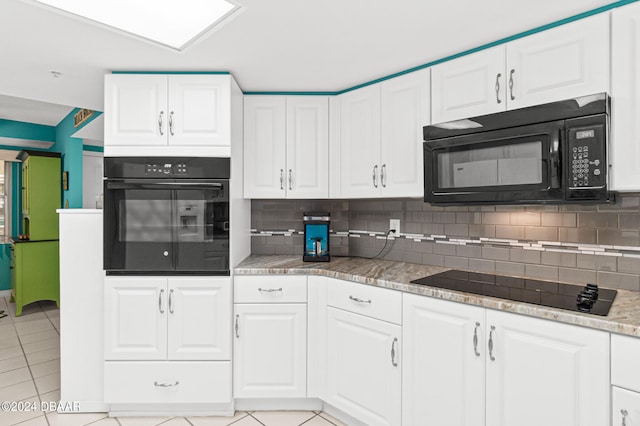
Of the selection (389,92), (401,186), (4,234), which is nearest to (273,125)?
(389,92)

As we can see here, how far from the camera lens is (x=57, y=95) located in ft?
9.07

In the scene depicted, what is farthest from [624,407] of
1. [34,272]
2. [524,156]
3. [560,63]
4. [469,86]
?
[34,272]

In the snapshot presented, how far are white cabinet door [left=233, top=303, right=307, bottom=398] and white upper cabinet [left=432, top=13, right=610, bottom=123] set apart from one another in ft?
5.04

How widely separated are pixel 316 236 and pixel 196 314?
96cm

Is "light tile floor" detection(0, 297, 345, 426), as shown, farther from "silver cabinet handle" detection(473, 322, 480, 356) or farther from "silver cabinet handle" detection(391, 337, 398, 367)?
"silver cabinet handle" detection(473, 322, 480, 356)

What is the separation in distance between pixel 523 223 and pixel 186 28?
210 centimetres

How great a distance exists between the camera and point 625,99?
4.90ft

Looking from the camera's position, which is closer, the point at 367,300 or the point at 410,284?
the point at 410,284

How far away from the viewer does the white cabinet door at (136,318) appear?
2.23 meters

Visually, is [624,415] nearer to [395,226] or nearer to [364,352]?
[364,352]

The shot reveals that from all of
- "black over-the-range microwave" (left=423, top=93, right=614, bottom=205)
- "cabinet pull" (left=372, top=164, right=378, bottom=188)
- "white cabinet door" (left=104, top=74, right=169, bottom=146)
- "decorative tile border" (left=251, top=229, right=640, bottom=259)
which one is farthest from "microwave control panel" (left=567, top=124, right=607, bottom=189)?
"white cabinet door" (left=104, top=74, right=169, bottom=146)

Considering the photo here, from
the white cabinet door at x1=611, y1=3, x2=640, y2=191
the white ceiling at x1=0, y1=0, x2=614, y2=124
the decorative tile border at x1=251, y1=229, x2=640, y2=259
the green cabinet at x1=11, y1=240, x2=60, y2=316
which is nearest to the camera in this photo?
the white cabinet door at x1=611, y1=3, x2=640, y2=191

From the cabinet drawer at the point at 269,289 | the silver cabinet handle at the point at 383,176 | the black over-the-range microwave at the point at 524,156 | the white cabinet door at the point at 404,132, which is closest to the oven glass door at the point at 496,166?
the black over-the-range microwave at the point at 524,156

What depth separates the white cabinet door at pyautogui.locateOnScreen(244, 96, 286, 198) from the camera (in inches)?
103
